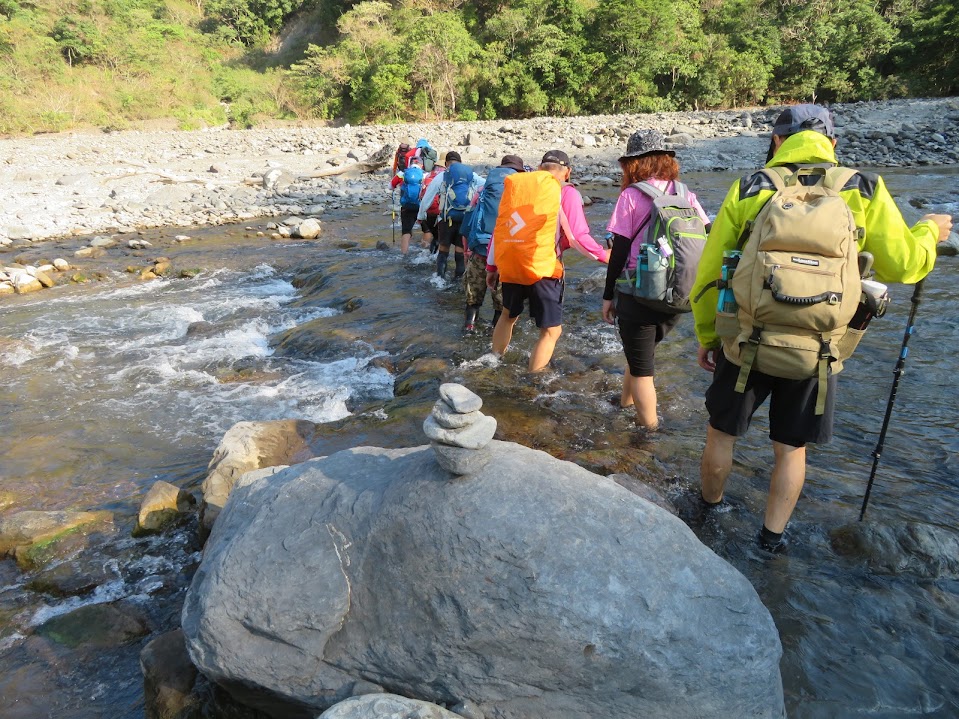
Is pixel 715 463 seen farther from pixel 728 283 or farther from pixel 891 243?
pixel 891 243

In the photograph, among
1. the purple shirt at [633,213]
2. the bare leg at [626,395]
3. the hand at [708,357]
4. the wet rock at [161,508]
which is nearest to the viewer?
the hand at [708,357]

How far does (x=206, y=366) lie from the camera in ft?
24.0

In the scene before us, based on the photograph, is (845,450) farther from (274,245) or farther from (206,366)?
(274,245)

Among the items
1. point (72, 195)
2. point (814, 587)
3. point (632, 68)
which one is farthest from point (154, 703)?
point (632, 68)

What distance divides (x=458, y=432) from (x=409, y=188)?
8316mm

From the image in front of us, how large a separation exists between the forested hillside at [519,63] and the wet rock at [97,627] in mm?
35595

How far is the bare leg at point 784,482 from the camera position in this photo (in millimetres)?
2984

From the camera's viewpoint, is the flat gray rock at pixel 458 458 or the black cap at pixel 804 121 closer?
the flat gray rock at pixel 458 458

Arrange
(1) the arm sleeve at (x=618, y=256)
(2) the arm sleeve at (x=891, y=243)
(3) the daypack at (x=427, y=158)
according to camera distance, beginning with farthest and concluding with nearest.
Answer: (3) the daypack at (x=427, y=158) < (1) the arm sleeve at (x=618, y=256) < (2) the arm sleeve at (x=891, y=243)

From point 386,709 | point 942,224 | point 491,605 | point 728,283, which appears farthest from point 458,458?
point 942,224

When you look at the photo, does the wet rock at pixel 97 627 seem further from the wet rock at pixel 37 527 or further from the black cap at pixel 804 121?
the black cap at pixel 804 121

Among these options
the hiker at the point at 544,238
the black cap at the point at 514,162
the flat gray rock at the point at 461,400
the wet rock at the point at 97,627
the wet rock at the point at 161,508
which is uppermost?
the black cap at the point at 514,162

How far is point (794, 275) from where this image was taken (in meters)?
2.45

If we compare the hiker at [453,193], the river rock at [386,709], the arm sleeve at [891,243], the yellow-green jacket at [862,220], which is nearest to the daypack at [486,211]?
the hiker at [453,193]
